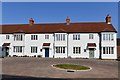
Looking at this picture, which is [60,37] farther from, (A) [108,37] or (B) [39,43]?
(A) [108,37]

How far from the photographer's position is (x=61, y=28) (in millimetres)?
45344

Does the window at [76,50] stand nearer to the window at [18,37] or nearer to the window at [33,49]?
the window at [33,49]

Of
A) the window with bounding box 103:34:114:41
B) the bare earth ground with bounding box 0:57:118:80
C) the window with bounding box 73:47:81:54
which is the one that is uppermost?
the window with bounding box 103:34:114:41

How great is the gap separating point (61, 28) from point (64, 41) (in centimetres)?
409

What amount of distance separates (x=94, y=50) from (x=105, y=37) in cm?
386

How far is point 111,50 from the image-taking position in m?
41.0

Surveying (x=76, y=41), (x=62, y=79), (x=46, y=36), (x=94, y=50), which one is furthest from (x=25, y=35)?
(x=62, y=79)

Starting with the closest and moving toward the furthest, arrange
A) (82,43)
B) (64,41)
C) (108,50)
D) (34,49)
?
(108,50), (82,43), (64,41), (34,49)

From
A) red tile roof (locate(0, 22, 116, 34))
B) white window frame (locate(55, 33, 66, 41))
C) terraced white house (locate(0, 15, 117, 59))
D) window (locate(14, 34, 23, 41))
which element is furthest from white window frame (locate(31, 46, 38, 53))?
white window frame (locate(55, 33, 66, 41))

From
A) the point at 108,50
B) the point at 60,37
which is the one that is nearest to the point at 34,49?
the point at 60,37

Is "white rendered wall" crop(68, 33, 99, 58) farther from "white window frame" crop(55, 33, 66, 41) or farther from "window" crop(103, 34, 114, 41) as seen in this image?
"window" crop(103, 34, 114, 41)

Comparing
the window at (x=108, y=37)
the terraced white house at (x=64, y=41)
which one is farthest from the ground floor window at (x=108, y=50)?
the window at (x=108, y=37)

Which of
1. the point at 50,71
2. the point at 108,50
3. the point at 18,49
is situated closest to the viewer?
the point at 50,71

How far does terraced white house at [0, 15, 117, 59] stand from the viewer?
41.2 meters
